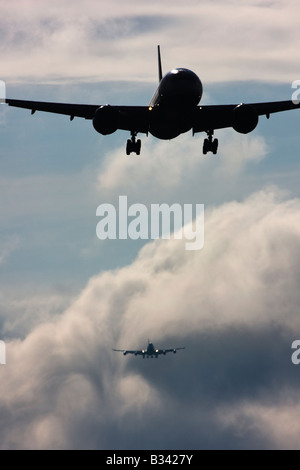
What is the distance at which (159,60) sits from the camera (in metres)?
88.6

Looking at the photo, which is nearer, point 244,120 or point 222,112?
point 244,120

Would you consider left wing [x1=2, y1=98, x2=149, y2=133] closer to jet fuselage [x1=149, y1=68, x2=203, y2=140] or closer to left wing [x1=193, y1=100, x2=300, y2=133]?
jet fuselage [x1=149, y1=68, x2=203, y2=140]

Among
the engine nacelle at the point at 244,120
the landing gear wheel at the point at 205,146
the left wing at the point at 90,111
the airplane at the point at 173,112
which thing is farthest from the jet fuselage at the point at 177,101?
the landing gear wheel at the point at 205,146

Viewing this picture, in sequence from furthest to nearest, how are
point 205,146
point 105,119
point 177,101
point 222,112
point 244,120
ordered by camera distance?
point 205,146 → point 222,112 → point 244,120 → point 105,119 → point 177,101

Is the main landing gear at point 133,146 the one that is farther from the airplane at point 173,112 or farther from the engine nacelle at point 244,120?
the engine nacelle at point 244,120

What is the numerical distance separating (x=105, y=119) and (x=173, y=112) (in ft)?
17.4

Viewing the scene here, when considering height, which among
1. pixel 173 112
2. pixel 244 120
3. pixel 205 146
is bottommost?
pixel 173 112

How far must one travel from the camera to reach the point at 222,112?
219 ft

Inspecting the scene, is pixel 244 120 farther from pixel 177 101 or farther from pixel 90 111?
pixel 90 111

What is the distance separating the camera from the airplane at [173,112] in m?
60.5

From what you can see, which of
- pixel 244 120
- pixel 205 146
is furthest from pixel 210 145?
pixel 244 120
